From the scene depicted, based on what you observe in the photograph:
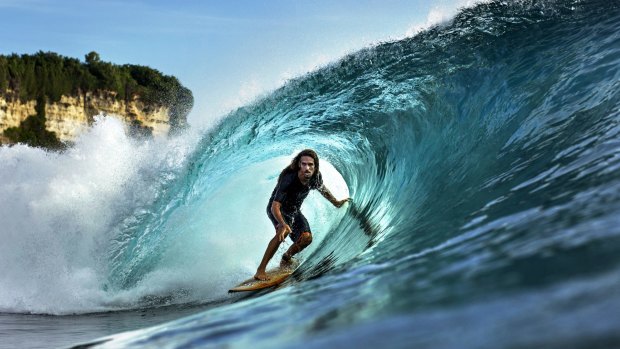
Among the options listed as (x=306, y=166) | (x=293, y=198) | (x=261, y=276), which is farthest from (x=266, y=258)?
(x=306, y=166)

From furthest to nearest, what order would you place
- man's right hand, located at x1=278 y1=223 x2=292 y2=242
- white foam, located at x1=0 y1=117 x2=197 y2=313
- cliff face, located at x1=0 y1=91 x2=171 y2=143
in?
cliff face, located at x1=0 y1=91 x2=171 y2=143 → white foam, located at x1=0 y1=117 x2=197 y2=313 → man's right hand, located at x1=278 y1=223 x2=292 y2=242

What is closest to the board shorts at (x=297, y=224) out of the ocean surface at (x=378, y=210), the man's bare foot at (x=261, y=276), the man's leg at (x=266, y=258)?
the ocean surface at (x=378, y=210)

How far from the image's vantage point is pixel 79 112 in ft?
179

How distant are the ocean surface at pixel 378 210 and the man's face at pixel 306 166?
0.82 metres

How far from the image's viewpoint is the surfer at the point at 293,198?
588cm

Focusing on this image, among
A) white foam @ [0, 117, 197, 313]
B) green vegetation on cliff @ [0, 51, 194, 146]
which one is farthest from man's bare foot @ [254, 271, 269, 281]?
green vegetation on cliff @ [0, 51, 194, 146]

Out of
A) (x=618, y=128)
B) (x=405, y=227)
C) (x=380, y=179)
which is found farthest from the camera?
(x=380, y=179)

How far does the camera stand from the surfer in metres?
5.88

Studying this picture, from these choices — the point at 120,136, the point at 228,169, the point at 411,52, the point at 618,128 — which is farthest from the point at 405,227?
the point at 120,136

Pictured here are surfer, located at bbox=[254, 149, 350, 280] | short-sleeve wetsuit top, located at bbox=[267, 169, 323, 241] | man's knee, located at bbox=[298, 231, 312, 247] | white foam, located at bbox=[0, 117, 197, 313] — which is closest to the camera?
surfer, located at bbox=[254, 149, 350, 280]

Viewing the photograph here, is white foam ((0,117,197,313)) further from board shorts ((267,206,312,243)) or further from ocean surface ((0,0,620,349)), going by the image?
board shorts ((267,206,312,243))

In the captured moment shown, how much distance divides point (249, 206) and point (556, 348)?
32.7 ft

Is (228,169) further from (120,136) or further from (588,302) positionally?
(588,302)

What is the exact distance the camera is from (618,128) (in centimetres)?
386
